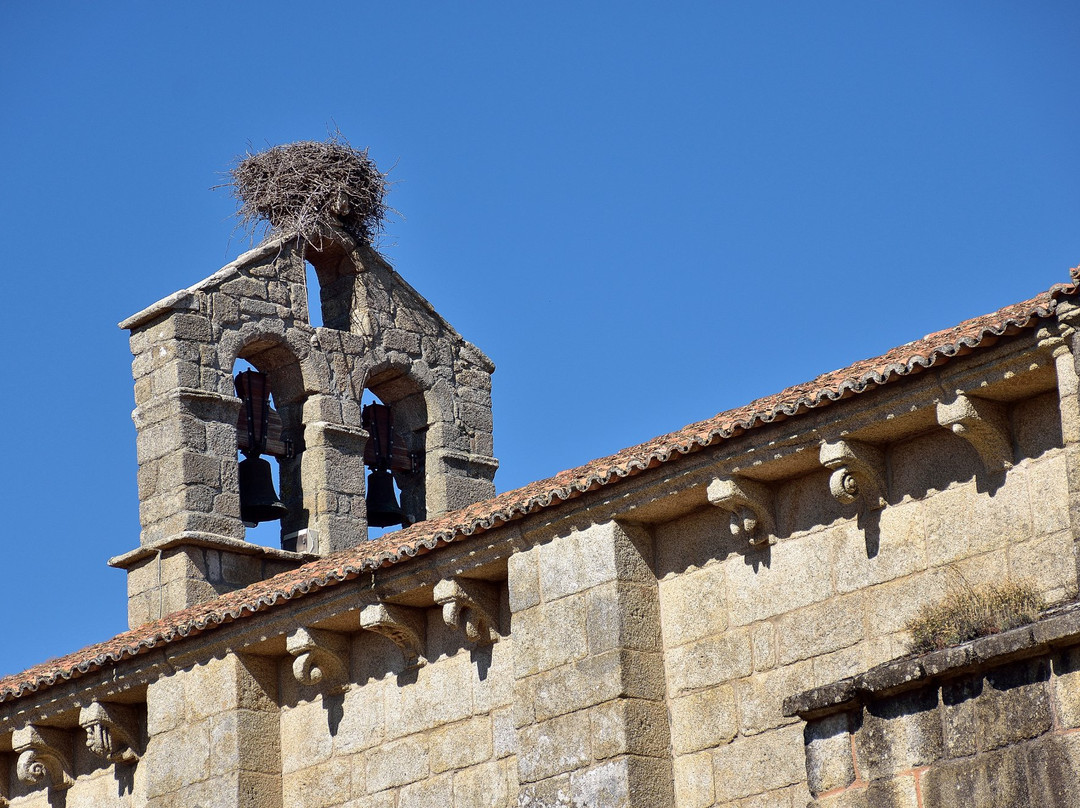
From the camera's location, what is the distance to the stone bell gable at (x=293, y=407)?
14.1 metres

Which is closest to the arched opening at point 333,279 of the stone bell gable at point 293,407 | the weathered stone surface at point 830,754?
the stone bell gable at point 293,407

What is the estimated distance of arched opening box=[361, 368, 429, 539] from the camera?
15320mm

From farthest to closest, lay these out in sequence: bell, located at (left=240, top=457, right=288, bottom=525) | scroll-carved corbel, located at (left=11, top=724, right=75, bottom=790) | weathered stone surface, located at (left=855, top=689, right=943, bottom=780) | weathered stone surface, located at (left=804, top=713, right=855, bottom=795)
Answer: bell, located at (left=240, top=457, right=288, bottom=525) < scroll-carved corbel, located at (left=11, top=724, right=75, bottom=790) < weathered stone surface, located at (left=804, top=713, right=855, bottom=795) < weathered stone surface, located at (left=855, top=689, right=943, bottom=780)

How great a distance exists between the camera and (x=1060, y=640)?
659cm

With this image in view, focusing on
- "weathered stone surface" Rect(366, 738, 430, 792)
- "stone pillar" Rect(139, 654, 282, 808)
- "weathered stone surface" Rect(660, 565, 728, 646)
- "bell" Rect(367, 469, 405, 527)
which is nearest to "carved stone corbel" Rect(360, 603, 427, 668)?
"weathered stone surface" Rect(366, 738, 430, 792)

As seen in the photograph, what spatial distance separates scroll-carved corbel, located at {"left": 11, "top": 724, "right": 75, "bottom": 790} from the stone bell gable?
145 centimetres

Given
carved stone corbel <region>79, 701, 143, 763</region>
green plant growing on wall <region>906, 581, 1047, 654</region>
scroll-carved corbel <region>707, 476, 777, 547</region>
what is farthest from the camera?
carved stone corbel <region>79, 701, 143, 763</region>

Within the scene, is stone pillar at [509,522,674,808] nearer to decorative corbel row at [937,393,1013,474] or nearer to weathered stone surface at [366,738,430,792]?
weathered stone surface at [366,738,430,792]

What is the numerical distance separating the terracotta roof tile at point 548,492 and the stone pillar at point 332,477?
5.50 feet

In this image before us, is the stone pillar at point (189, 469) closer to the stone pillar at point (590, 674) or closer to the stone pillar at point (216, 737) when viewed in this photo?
the stone pillar at point (216, 737)

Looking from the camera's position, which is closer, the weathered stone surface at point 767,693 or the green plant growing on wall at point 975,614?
the green plant growing on wall at point 975,614

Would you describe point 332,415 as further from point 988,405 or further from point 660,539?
point 988,405

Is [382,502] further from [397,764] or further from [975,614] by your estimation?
[975,614]

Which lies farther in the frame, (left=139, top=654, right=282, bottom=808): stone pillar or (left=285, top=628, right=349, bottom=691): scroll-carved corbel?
(left=139, top=654, right=282, bottom=808): stone pillar
